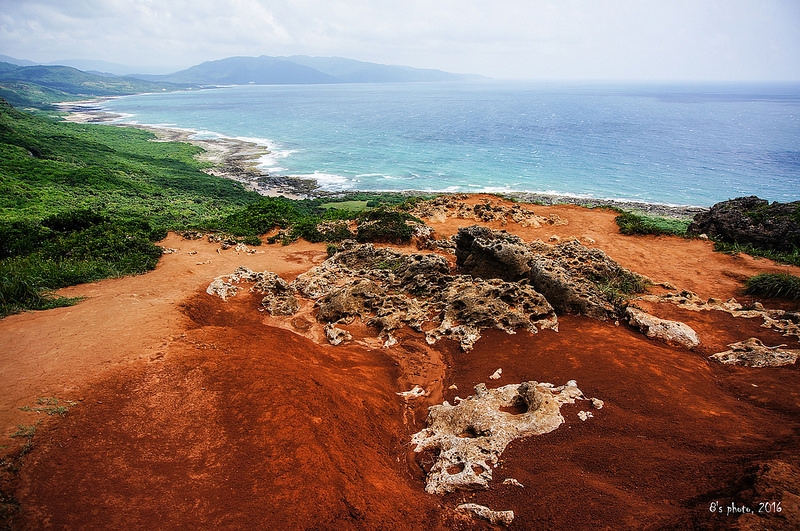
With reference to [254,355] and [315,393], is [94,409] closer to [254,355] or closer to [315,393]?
[254,355]

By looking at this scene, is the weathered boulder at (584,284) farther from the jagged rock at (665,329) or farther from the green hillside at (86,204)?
the green hillside at (86,204)

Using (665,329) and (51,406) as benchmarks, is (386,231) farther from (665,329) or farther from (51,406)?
(51,406)

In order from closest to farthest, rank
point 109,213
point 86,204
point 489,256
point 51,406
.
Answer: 1. point 51,406
2. point 489,256
3. point 109,213
4. point 86,204

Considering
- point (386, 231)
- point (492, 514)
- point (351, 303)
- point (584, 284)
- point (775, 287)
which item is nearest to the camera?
point (492, 514)

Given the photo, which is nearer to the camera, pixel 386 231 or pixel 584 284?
pixel 584 284

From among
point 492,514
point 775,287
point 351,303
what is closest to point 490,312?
point 351,303

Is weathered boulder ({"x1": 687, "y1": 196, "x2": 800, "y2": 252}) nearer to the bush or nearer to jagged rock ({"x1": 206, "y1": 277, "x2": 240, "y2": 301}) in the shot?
the bush

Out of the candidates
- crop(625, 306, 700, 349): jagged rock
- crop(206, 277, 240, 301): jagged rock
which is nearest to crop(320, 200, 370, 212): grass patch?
crop(206, 277, 240, 301): jagged rock
